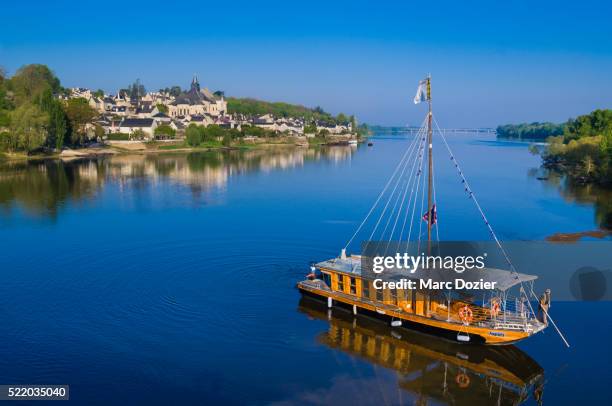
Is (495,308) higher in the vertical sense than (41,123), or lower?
lower

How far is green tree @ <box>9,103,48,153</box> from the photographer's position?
255ft

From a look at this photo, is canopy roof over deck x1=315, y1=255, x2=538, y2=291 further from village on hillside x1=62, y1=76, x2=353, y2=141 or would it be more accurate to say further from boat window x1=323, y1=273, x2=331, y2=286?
village on hillside x1=62, y1=76, x2=353, y2=141

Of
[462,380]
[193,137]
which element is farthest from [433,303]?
[193,137]

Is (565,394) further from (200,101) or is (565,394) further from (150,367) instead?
(200,101)

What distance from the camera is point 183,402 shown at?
14.9m

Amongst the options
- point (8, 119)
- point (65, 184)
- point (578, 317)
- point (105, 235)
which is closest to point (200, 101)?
point (8, 119)

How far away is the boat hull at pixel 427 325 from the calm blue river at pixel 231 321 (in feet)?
1.29

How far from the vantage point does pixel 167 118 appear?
421 feet

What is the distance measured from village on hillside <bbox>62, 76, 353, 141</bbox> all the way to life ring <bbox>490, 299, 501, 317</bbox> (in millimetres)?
96950

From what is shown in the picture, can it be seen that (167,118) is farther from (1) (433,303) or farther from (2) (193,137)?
(1) (433,303)

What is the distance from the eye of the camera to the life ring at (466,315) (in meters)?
18.0

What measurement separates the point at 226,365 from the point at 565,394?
996 centimetres

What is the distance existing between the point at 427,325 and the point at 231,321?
7.11 metres

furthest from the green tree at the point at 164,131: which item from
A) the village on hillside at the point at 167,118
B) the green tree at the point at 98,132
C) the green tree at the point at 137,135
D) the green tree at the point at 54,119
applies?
the green tree at the point at 54,119
